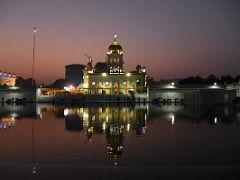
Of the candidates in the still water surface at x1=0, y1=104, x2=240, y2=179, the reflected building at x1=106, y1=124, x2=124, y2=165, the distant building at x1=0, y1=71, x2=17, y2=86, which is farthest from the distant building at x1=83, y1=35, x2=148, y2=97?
the still water surface at x1=0, y1=104, x2=240, y2=179

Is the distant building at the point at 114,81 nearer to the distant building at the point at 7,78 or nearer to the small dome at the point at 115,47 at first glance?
the small dome at the point at 115,47

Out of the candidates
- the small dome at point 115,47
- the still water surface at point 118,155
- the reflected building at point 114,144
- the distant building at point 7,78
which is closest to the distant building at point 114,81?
the small dome at point 115,47

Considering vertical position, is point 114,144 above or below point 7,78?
below

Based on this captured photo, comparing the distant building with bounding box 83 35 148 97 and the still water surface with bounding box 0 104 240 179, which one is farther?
the distant building with bounding box 83 35 148 97

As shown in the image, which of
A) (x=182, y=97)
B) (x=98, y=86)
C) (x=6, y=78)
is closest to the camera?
(x=182, y=97)

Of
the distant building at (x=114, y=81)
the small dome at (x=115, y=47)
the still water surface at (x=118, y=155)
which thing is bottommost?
the still water surface at (x=118, y=155)

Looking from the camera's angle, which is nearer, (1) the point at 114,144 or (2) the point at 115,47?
(1) the point at 114,144

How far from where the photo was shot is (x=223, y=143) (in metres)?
17.7

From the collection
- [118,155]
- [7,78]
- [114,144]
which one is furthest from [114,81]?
[118,155]

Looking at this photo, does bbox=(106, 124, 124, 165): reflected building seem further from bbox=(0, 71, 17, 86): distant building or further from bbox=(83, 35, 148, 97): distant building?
bbox=(0, 71, 17, 86): distant building

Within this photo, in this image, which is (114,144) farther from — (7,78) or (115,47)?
(7,78)

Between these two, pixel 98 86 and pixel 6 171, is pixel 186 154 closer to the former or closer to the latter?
pixel 6 171

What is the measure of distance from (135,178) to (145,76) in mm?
106066

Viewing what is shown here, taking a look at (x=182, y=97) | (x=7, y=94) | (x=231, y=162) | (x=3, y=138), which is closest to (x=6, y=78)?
(x=7, y=94)
